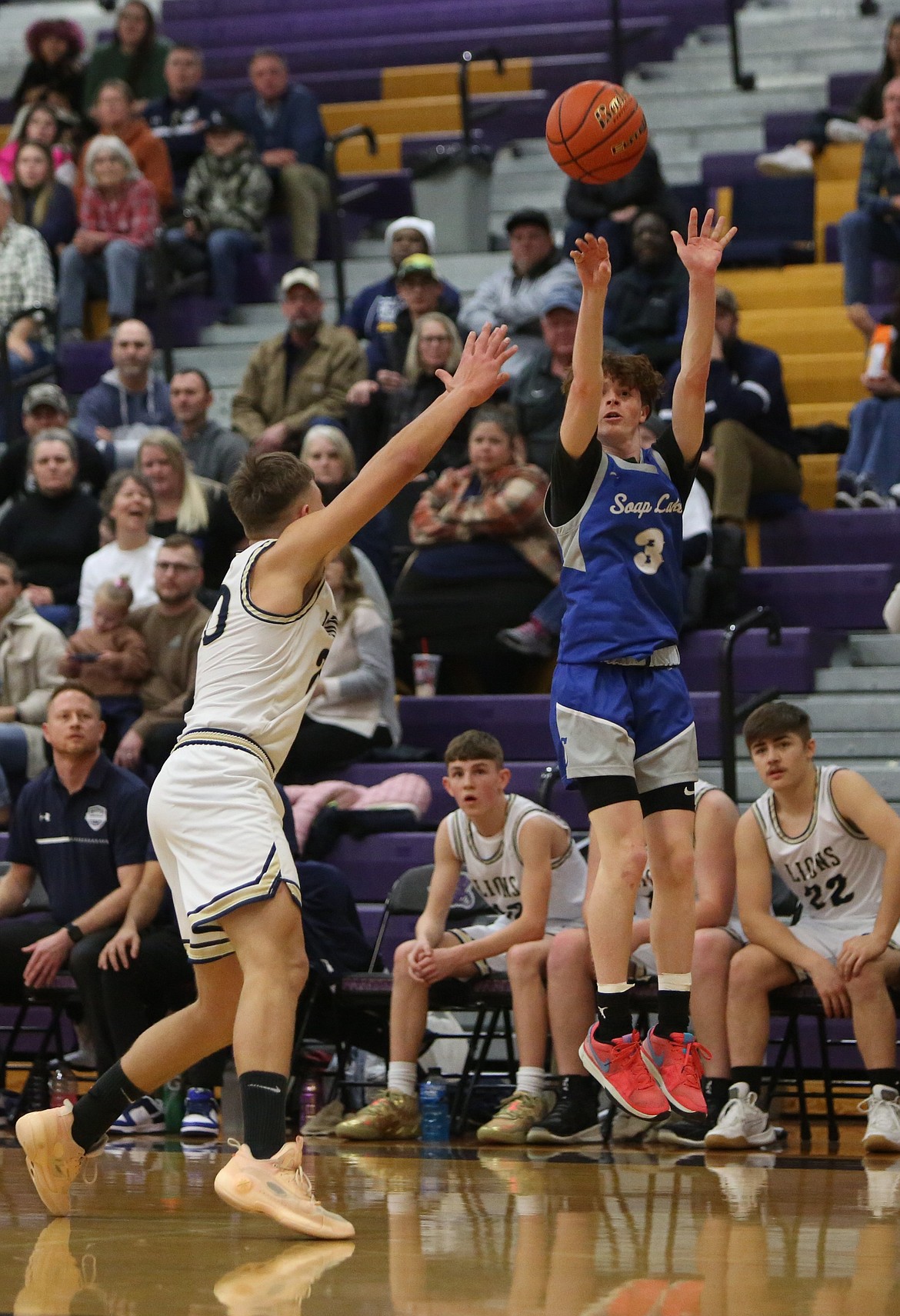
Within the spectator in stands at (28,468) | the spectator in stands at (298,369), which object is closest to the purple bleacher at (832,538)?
the spectator in stands at (298,369)

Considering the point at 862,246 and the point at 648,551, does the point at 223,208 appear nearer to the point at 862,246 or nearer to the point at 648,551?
the point at 862,246

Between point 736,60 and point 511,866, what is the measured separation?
833 centimetres

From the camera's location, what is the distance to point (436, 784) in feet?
30.3

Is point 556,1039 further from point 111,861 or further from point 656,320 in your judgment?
point 656,320

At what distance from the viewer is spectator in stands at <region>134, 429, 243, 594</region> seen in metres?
10.2

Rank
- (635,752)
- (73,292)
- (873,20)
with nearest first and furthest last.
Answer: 1. (635,752)
2. (73,292)
3. (873,20)

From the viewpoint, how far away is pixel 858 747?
358 inches

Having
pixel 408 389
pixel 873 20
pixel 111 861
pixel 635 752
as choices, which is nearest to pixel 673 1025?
pixel 635 752

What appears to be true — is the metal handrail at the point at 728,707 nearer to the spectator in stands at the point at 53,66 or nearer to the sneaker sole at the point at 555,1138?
the sneaker sole at the point at 555,1138

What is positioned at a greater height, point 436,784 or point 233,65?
point 233,65

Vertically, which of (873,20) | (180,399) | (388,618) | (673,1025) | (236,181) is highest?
(873,20)

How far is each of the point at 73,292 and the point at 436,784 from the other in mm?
5476

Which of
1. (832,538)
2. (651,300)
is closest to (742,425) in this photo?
(832,538)

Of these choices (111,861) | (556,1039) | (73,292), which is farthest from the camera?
(73,292)
